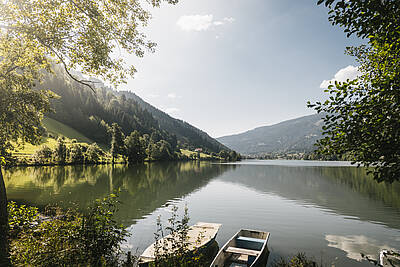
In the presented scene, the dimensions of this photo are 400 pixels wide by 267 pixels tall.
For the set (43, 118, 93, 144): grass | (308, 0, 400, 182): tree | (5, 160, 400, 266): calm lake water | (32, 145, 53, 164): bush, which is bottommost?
(5, 160, 400, 266): calm lake water

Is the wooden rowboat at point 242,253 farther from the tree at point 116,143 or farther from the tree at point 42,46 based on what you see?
the tree at point 116,143

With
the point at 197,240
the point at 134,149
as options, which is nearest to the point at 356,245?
the point at 197,240

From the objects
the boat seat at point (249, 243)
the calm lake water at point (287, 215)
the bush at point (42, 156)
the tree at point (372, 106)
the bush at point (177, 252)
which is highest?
the tree at point (372, 106)

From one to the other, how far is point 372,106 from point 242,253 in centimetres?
1122

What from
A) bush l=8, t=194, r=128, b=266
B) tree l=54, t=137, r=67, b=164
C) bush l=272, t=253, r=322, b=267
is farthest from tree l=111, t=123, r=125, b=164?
bush l=8, t=194, r=128, b=266

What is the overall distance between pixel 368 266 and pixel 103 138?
6908 inches

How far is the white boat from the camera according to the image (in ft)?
37.9

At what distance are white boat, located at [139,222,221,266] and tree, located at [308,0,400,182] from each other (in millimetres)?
7262

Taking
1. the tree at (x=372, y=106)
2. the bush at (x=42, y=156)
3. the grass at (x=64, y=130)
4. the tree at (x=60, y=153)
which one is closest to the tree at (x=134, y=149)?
the tree at (x=60, y=153)

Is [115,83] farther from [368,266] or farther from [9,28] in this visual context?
[368,266]

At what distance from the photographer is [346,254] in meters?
17.3

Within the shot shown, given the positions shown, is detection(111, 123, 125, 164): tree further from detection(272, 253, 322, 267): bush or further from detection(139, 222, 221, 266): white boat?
detection(272, 253, 322, 267): bush

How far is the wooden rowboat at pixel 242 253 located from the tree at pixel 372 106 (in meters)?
8.50

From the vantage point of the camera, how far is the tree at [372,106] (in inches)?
263
